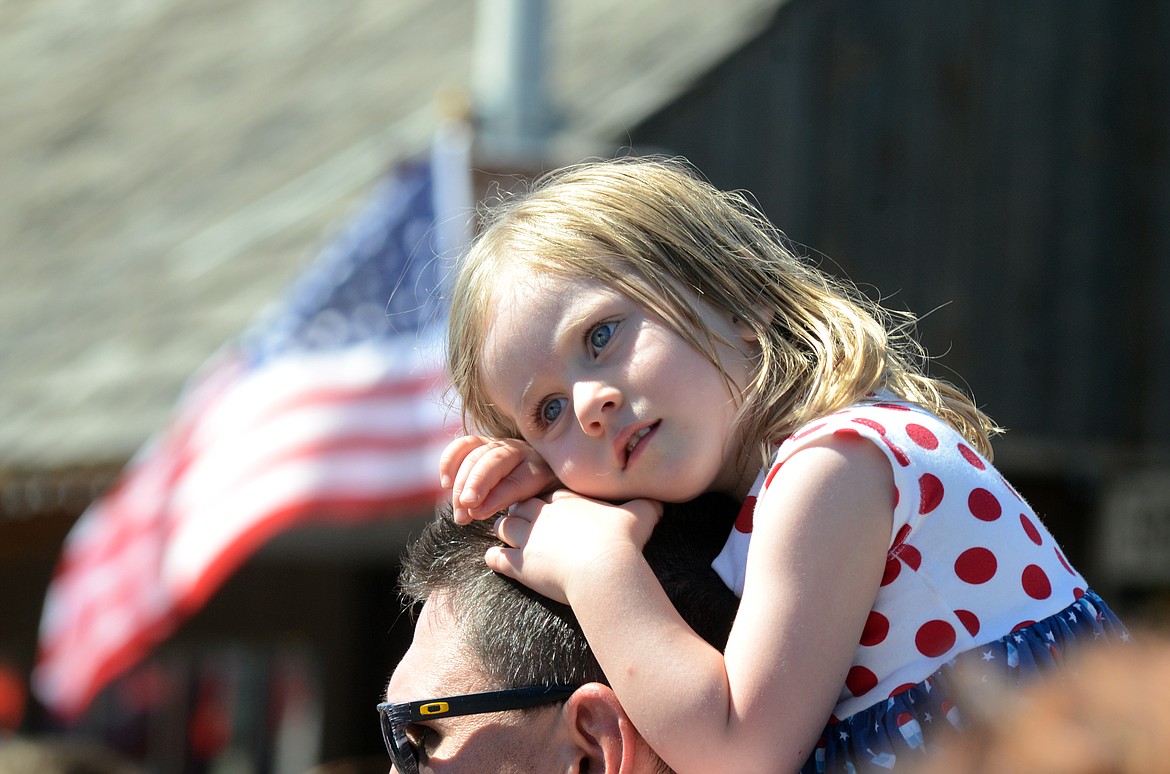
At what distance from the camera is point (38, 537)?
8914 millimetres

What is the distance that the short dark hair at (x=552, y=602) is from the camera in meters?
1.98

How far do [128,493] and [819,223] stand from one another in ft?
11.1

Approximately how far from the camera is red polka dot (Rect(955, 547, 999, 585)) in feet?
6.01

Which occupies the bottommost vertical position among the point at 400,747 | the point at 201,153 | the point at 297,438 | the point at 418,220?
the point at 201,153

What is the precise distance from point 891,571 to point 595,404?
0.41m

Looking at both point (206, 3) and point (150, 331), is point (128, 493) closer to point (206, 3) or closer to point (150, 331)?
point (150, 331)

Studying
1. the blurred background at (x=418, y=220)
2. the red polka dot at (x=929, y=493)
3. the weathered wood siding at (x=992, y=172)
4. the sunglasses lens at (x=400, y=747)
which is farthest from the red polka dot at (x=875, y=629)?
the weathered wood siding at (x=992, y=172)

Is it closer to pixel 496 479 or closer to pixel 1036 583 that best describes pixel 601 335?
pixel 496 479

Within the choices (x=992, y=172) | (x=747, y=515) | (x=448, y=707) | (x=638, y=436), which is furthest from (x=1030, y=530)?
(x=992, y=172)

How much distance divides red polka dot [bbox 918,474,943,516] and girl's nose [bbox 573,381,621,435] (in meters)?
0.38

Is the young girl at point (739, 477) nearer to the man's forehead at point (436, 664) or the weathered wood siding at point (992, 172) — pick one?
the man's forehead at point (436, 664)

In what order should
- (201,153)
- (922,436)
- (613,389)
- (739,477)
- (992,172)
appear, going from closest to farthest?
(922,436), (613,389), (739,477), (992,172), (201,153)

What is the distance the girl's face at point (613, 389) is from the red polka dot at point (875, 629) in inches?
11.1

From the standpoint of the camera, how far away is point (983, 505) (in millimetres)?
1879
